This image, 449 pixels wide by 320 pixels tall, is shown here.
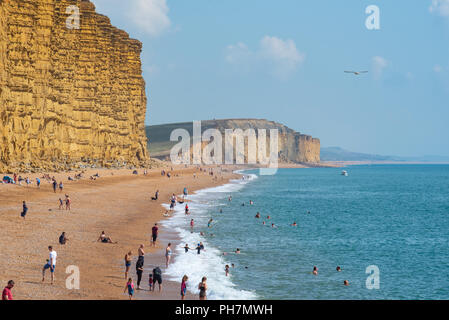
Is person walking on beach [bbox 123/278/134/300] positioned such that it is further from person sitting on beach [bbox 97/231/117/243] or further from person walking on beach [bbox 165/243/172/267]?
person sitting on beach [bbox 97/231/117/243]

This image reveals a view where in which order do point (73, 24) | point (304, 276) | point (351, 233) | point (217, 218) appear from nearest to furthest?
point (304, 276) → point (351, 233) → point (217, 218) → point (73, 24)

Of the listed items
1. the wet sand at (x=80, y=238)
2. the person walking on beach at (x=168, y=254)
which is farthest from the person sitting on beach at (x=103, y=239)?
the person walking on beach at (x=168, y=254)

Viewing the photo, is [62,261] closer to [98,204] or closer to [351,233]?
[98,204]

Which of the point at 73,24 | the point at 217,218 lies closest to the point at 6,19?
the point at 73,24

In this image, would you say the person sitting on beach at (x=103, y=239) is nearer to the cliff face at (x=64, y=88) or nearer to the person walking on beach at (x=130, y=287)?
the person walking on beach at (x=130, y=287)

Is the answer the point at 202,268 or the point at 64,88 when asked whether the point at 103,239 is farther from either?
the point at 64,88

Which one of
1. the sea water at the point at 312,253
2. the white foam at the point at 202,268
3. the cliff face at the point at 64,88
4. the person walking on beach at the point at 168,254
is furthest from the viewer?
the cliff face at the point at 64,88
